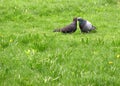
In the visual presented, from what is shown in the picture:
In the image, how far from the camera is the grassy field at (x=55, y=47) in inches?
260

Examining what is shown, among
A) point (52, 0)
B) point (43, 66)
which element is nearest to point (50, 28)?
point (52, 0)

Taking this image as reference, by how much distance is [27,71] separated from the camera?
22.6 ft

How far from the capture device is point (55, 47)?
8.94m

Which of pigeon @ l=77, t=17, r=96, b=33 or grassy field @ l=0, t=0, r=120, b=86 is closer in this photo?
grassy field @ l=0, t=0, r=120, b=86

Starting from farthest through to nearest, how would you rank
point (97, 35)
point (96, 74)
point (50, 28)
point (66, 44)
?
point (50, 28) → point (97, 35) → point (66, 44) → point (96, 74)

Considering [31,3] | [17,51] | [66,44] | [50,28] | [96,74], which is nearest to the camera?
[96,74]

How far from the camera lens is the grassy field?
660 centimetres

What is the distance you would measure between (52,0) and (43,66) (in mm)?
8577

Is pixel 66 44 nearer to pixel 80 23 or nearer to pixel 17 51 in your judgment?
pixel 17 51

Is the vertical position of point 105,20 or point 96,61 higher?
point 96,61

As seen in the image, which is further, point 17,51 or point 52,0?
point 52,0

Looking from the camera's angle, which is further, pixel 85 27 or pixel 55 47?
pixel 85 27

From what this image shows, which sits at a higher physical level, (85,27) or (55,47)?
(55,47)

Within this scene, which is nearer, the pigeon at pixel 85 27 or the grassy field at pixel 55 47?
the grassy field at pixel 55 47
